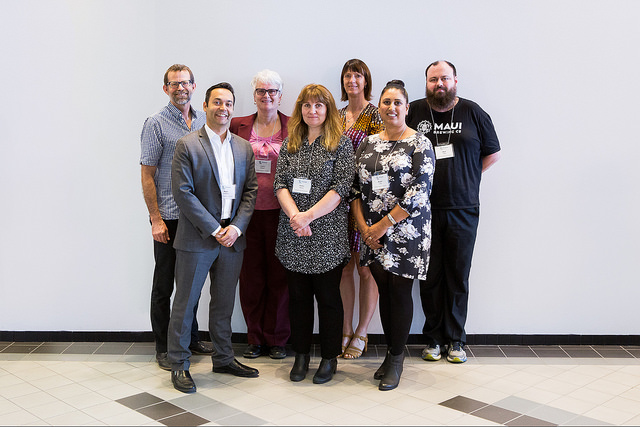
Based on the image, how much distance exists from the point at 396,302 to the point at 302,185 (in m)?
0.86

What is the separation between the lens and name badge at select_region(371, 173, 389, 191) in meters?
3.27

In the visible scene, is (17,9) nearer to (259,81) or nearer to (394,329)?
(259,81)

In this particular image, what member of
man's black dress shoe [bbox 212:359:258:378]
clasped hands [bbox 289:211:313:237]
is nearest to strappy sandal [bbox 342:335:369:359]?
man's black dress shoe [bbox 212:359:258:378]

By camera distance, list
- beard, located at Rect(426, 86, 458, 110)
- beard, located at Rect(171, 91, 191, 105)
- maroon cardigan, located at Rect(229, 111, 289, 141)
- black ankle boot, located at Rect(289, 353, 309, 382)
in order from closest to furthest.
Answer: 1. black ankle boot, located at Rect(289, 353, 309, 382)
2. beard, located at Rect(171, 91, 191, 105)
3. beard, located at Rect(426, 86, 458, 110)
4. maroon cardigan, located at Rect(229, 111, 289, 141)

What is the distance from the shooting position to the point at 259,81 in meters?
3.74

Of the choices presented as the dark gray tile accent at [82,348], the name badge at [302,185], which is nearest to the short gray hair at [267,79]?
the name badge at [302,185]

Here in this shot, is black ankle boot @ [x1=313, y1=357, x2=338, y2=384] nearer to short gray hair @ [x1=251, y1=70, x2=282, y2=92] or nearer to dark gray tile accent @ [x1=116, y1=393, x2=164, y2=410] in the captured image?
dark gray tile accent @ [x1=116, y1=393, x2=164, y2=410]

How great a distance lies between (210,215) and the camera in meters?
3.28

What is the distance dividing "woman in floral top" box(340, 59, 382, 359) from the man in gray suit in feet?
2.37

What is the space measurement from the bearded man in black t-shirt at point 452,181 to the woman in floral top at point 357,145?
0.32 m

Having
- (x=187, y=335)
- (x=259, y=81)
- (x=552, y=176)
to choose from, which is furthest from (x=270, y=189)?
(x=552, y=176)

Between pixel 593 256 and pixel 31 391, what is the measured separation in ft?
12.2

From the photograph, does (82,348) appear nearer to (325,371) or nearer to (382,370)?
(325,371)

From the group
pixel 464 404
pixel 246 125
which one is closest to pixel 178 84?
pixel 246 125
